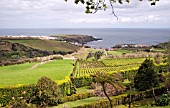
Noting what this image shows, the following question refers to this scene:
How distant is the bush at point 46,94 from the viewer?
2720cm

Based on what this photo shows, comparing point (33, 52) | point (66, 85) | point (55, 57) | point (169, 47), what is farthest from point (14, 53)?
point (169, 47)

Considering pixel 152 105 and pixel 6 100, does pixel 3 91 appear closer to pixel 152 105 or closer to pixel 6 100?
pixel 6 100

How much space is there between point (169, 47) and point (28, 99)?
15184 mm

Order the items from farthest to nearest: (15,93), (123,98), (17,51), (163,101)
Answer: (17,51)
(15,93)
(123,98)
(163,101)

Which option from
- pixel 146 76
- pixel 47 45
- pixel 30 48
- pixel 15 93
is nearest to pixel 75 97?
pixel 15 93

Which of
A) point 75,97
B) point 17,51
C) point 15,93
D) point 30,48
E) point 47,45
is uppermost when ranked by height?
point 15,93

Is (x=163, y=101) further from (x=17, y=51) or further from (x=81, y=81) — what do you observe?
(x=17, y=51)

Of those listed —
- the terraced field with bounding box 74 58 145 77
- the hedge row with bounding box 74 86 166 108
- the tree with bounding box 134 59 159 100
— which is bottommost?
the terraced field with bounding box 74 58 145 77

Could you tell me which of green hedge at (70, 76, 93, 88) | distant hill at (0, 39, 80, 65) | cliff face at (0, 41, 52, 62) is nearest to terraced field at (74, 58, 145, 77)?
green hedge at (70, 76, 93, 88)

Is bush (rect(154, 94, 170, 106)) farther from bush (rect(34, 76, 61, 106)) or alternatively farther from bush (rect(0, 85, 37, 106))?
bush (rect(0, 85, 37, 106))

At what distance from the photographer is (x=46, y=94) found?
2716 centimetres

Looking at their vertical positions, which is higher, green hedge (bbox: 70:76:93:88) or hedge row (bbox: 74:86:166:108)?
hedge row (bbox: 74:86:166:108)

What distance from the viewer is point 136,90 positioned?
3025 cm

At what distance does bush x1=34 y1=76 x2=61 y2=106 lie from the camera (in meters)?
27.2
